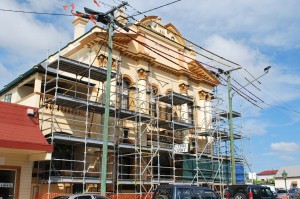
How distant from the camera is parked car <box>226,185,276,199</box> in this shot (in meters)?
19.8

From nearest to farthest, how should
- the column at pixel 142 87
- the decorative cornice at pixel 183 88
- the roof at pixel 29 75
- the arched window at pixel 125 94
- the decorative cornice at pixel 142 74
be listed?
the roof at pixel 29 75
the arched window at pixel 125 94
the column at pixel 142 87
the decorative cornice at pixel 142 74
the decorative cornice at pixel 183 88

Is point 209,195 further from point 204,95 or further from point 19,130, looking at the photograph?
point 204,95

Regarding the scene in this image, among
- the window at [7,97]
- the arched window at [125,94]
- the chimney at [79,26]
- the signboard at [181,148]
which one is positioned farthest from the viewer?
the chimney at [79,26]

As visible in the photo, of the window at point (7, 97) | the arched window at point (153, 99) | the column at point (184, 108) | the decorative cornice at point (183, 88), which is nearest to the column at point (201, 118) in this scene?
the column at point (184, 108)

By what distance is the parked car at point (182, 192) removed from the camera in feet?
51.3

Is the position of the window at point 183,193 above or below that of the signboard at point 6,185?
below

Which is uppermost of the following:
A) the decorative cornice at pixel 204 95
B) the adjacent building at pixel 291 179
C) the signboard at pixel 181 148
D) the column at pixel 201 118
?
the decorative cornice at pixel 204 95

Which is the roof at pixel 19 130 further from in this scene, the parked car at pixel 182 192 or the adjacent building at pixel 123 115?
the parked car at pixel 182 192

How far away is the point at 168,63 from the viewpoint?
97.8 feet

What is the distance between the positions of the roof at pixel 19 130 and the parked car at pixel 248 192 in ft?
33.3

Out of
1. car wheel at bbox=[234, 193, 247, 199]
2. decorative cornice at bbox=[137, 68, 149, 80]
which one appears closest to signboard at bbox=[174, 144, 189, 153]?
decorative cornice at bbox=[137, 68, 149, 80]

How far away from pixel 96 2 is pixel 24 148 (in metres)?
7.56

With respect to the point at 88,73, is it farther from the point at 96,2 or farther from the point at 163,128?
the point at 163,128

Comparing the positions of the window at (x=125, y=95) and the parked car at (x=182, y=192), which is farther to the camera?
the window at (x=125, y=95)
